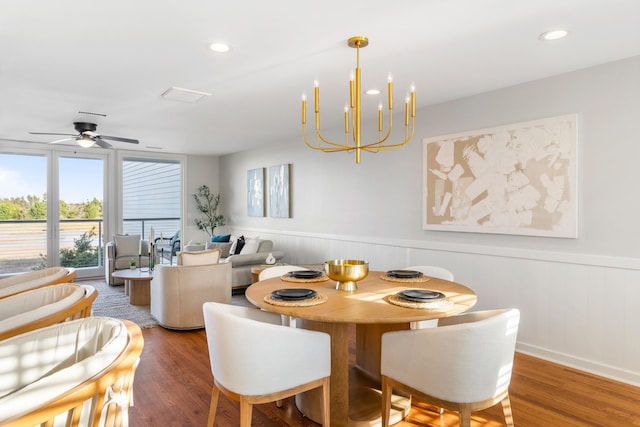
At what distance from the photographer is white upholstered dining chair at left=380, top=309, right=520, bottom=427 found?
174 centimetres

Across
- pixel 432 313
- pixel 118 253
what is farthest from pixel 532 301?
pixel 118 253

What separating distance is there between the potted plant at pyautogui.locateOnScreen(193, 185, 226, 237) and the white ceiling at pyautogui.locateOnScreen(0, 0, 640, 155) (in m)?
3.89

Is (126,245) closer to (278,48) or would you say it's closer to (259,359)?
(278,48)

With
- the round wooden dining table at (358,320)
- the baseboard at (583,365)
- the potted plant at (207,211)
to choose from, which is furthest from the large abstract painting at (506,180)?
the potted plant at (207,211)

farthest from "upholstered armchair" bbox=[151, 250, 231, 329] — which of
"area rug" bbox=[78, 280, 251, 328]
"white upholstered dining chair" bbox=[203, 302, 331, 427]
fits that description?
"white upholstered dining chair" bbox=[203, 302, 331, 427]

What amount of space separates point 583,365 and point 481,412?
1.22 m

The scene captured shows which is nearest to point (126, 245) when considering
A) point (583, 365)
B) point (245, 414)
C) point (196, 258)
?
point (196, 258)

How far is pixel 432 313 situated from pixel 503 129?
2327 millimetres

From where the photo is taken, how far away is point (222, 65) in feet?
9.68

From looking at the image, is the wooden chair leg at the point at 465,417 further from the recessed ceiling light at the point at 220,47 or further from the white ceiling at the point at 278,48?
the recessed ceiling light at the point at 220,47

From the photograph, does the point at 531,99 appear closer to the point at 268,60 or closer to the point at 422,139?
the point at 422,139

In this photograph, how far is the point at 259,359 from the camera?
1.80 m

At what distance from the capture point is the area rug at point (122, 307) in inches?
175

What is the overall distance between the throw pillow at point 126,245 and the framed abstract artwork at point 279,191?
7.61 ft
